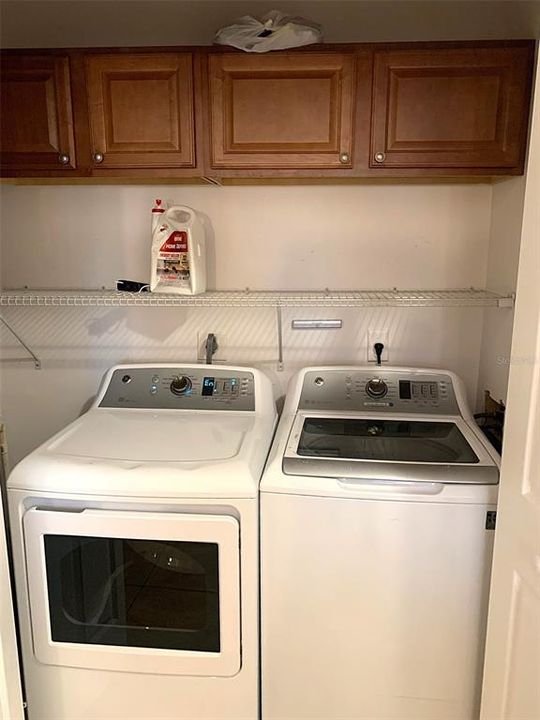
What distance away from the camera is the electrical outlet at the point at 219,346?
223 centimetres

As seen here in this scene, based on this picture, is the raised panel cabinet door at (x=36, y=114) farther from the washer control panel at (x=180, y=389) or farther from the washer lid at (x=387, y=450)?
the washer lid at (x=387, y=450)

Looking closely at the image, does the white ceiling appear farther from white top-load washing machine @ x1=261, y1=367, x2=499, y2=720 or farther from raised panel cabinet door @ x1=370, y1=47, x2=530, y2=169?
white top-load washing machine @ x1=261, y1=367, x2=499, y2=720

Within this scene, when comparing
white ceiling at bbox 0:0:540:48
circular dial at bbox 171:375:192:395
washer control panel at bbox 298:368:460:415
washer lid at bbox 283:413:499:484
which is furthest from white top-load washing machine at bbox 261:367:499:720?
white ceiling at bbox 0:0:540:48

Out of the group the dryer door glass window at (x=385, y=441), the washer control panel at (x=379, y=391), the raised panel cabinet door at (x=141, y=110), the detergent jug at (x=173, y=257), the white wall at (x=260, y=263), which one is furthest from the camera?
the white wall at (x=260, y=263)

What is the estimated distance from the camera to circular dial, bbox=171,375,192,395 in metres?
2.06

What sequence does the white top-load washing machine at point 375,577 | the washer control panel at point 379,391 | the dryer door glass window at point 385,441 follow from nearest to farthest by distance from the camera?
1. the white top-load washing machine at point 375,577
2. the dryer door glass window at point 385,441
3. the washer control panel at point 379,391

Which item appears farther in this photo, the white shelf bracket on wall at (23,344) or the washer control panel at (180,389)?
the white shelf bracket on wall at (23,344)

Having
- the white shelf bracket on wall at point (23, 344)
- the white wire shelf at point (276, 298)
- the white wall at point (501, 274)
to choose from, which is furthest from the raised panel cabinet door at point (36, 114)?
the white wall at point (501, 274)

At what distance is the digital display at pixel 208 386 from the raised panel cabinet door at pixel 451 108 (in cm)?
91

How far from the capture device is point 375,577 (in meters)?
1.57

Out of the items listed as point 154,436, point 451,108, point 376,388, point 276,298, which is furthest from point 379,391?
point 451,108

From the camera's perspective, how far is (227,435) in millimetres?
1787

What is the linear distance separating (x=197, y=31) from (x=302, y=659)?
205 centimetres

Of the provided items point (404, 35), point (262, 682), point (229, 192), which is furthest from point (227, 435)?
point (404, 35)
